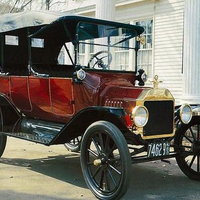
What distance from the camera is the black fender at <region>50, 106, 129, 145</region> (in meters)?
4.77

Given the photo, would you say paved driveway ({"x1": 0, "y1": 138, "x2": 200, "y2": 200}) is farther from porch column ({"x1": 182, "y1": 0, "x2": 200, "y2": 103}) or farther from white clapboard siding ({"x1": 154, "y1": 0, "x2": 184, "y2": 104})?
white clapboard siding ({"x1": 154, "y1": 0, "x2": 184, "y2": 104})

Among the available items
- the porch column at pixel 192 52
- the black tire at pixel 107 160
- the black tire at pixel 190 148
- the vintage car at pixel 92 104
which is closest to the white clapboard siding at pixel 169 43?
the porch column at pixel 192 52

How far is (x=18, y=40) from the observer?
7543mm

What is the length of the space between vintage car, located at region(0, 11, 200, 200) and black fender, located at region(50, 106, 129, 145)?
0.01 metres

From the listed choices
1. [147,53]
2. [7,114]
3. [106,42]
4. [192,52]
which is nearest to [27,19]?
[106,42]

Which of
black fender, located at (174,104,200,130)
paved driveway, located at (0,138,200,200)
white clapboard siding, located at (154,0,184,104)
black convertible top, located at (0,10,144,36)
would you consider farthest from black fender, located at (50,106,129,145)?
white clapboard siding, located at (154,0,184,104)

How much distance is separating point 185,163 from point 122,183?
1.72m

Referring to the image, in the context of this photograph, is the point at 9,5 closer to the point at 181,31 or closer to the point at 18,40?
the point at 181,31

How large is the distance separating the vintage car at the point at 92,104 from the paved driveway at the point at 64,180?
27 cm

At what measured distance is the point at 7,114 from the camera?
6855mm

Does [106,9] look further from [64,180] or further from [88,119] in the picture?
[64,180]

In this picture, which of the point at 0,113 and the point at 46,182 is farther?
the point at 0,113

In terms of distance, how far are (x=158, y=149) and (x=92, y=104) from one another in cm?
114

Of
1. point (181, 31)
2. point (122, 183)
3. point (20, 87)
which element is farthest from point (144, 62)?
point (122, 183)
